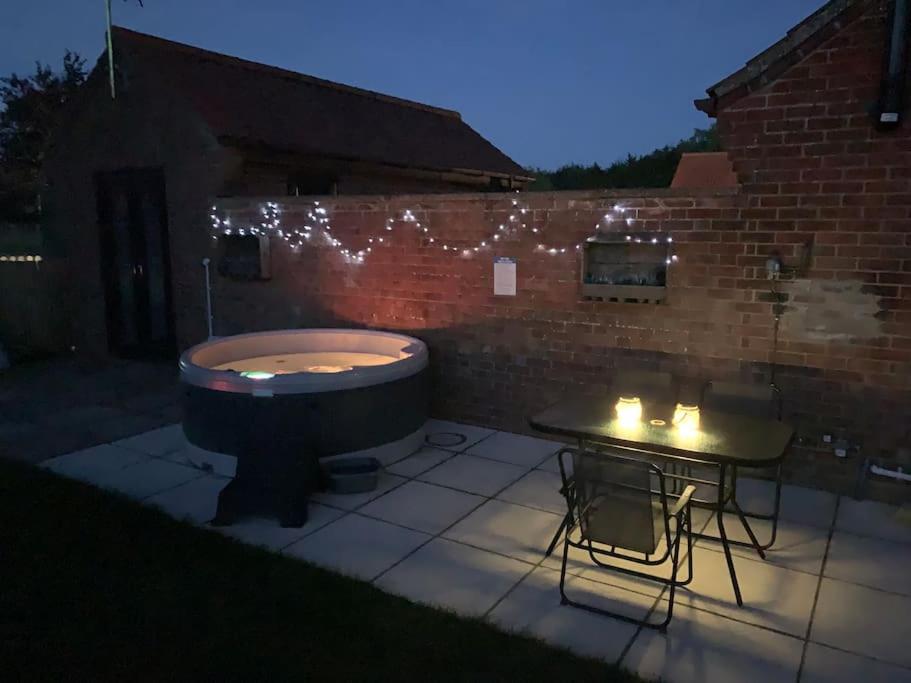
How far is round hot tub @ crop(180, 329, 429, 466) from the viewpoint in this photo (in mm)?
4668

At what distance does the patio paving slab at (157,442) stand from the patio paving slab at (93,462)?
0.09 meters

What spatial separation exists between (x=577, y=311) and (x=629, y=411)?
1.87 meters

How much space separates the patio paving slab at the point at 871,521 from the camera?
4.01 m

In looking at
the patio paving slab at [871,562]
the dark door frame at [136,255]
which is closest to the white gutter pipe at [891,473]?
the patio paving slab at [871,562]

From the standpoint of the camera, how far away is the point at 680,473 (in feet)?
15.3

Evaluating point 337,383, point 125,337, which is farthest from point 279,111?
point 337,383

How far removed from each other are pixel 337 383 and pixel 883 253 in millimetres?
3735

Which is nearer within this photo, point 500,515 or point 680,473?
point 500,515

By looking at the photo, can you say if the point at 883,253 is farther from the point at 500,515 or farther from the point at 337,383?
the point at 337,383

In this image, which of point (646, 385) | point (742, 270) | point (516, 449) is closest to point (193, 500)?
point (516, 449)

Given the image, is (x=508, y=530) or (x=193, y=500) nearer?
(x=508, y=530)

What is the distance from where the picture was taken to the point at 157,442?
5.64m

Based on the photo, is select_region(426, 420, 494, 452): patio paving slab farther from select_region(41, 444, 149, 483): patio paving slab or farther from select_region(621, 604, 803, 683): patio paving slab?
select_region(621, 604, 803, 683): patio paving slab

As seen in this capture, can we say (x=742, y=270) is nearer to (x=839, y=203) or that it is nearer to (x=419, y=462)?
(x=839, y=203)
